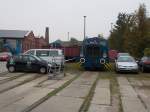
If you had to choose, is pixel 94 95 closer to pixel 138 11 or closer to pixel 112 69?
pixel 112 69

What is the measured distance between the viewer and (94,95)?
1742 centimetres

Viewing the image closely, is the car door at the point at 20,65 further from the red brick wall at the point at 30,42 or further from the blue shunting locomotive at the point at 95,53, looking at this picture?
the red brick wall at the point at 30,42

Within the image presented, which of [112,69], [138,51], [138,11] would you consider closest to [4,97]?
[112,69]

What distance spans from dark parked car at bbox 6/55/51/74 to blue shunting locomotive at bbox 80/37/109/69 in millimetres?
5695

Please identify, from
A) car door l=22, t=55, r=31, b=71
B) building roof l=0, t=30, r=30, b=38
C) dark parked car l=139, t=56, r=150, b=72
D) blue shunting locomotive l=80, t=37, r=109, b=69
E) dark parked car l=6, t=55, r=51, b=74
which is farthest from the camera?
building roof l=0, t=30, r=30, b=38

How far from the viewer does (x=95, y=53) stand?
3594cm

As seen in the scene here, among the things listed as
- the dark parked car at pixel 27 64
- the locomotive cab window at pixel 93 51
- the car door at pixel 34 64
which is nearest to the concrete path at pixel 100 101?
the dark parked car at pixel 27 64

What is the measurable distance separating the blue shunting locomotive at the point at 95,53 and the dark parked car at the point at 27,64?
18.7 feet

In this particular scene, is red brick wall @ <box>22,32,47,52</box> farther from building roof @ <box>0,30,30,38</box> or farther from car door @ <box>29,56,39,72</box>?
car door @ <box>29,56,39,72</box>

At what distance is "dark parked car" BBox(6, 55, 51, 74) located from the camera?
101 feet

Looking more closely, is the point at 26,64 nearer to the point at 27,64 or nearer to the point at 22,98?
the point at 27,64

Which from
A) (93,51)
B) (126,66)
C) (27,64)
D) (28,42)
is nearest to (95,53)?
(93,51)

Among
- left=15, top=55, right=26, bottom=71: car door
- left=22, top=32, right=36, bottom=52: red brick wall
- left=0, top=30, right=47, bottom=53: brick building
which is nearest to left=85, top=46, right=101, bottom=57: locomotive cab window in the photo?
left=15, top=55, right=26, bottom=71: car door

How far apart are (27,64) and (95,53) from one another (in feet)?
24.0
